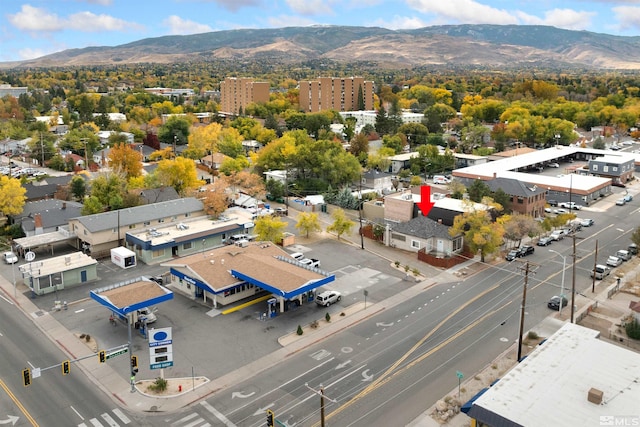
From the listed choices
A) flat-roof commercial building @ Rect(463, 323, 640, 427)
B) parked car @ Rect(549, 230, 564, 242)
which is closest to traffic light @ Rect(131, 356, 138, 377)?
flat-roof commercial building @ Rect(463, 323, 640, 427)

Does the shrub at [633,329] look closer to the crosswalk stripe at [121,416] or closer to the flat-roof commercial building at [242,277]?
the flat-roof commercial building at [242,277]

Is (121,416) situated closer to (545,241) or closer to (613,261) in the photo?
(613,261)

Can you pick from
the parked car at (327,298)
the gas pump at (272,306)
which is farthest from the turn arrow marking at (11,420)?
the parked car at (327,298)

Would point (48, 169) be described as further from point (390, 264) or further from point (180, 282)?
point (390, 264)

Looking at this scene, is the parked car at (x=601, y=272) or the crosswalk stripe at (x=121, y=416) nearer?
the crosswalk stripe at (x=121, y=416)

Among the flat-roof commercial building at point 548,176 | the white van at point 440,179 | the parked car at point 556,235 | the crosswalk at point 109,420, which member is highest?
the flat-roof commercial building at point 548,176

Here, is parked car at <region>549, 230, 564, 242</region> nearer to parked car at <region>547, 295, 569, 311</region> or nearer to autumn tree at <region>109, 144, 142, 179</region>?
parked car at <region>547, 295, 569, 311</region>

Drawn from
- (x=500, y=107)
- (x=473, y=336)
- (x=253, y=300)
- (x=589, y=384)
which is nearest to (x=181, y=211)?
(x=253, y=300)
